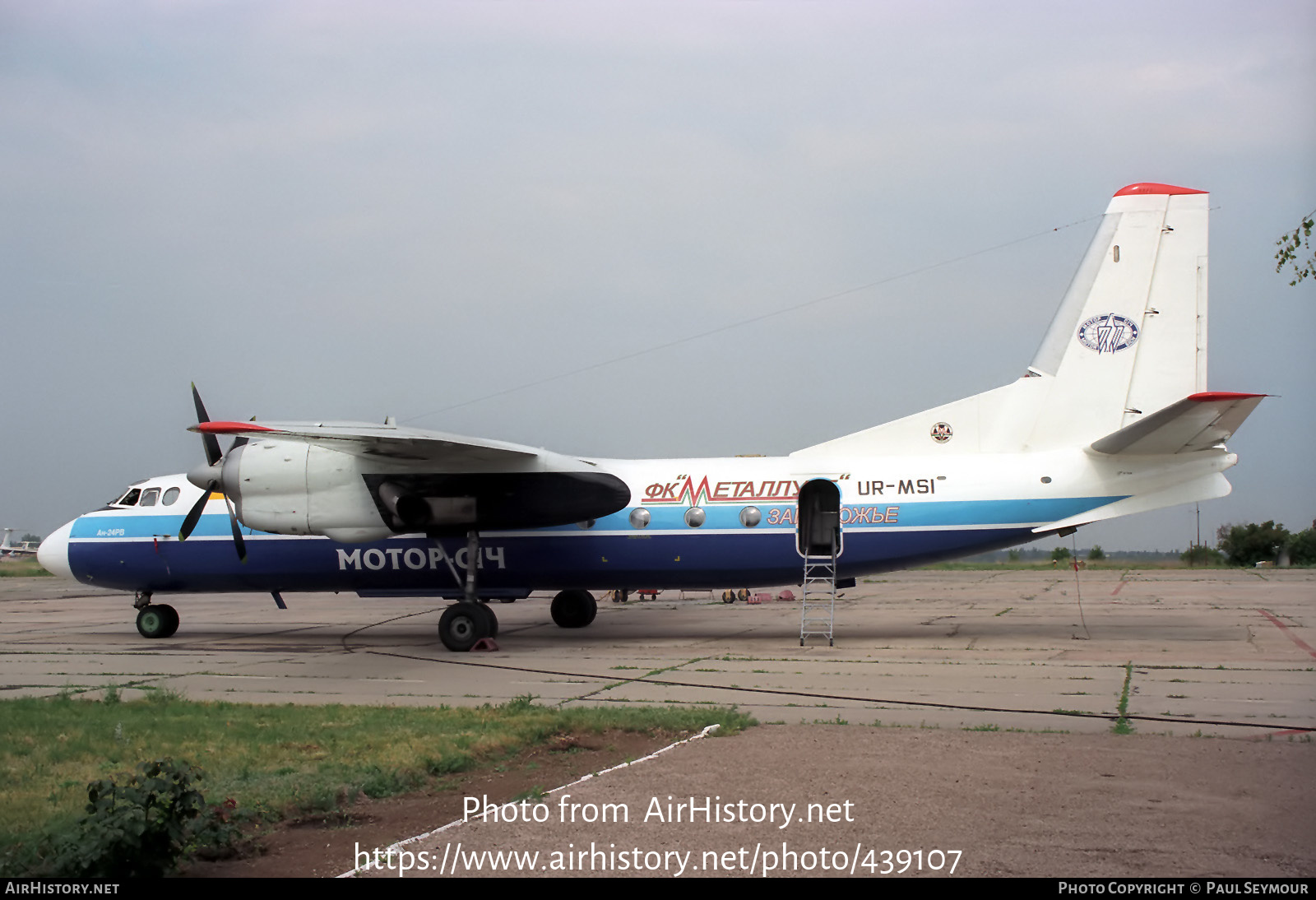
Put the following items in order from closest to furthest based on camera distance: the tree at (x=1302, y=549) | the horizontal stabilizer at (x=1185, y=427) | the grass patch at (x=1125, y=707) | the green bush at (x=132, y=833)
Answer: the green bush at (x=132, y=833) < the grass patch at (x=1125, y=707) < the horizontal stabilizer at (x=1185, y=427) < the tree at (x=1302, y=549)

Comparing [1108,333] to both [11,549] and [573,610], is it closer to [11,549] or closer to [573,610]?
[573,610]

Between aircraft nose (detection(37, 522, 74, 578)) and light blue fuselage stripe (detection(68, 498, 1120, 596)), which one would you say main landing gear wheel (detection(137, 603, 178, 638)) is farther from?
aircraft nose (detection(37, 522, 74, 578))

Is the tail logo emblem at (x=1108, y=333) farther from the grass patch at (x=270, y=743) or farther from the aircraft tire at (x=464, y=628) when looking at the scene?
the aircraft tire at (x=464, y=628)

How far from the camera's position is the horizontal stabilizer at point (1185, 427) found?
14.0 m

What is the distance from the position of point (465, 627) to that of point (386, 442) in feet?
11.6

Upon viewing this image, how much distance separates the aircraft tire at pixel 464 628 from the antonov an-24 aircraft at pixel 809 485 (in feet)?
0.11

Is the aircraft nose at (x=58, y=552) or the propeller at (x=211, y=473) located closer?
the propeller at (x=211, y=473)

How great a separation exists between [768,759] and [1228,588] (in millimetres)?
26328

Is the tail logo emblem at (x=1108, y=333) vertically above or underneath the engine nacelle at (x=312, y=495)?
above

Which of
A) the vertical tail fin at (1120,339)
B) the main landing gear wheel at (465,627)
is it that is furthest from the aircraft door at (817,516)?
the main landing gear wheel at (465,627)

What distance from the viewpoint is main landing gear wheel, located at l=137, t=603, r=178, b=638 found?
2030cm

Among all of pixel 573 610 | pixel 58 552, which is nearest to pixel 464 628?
pixel 573 610

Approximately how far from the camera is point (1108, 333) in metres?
16.7
